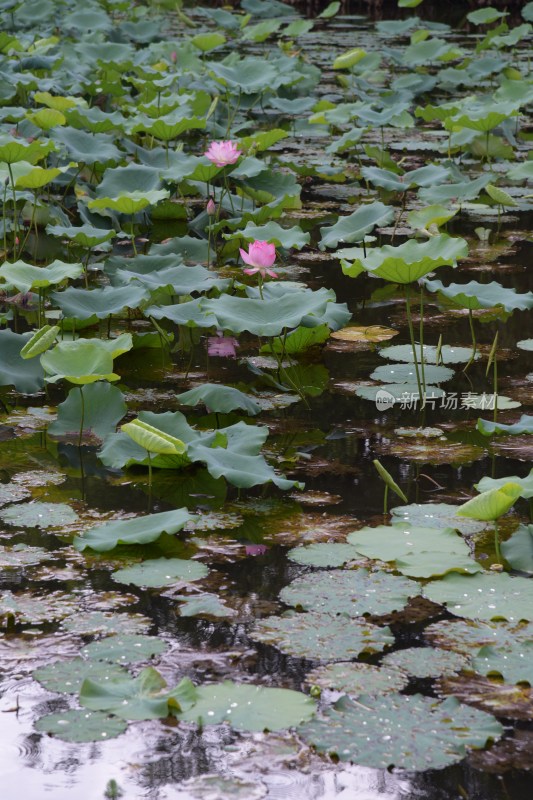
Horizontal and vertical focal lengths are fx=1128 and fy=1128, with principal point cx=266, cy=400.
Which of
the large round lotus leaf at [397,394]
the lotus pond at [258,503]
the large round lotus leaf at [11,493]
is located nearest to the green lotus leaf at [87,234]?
the lotus pond at [258,503]

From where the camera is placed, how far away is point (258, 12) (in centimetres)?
1175

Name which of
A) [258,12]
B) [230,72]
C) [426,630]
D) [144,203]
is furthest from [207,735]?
[258,12]

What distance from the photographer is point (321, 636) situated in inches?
69.4

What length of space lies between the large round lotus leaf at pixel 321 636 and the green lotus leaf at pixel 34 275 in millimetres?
1371

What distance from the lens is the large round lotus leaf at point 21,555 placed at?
2.01 metres

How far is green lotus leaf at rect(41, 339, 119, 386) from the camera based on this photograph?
2.49 m

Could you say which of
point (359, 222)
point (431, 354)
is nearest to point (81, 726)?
point (431, 354)

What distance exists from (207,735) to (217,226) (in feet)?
8.88

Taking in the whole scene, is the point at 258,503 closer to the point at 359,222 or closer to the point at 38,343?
the point at 38,343

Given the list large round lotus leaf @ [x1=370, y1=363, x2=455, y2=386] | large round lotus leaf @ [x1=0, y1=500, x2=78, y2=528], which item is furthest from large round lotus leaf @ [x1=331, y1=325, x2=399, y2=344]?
large round lotus leaf @ [x1=0, y1=500, x2=78, y2=528]

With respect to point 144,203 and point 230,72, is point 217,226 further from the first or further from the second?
point 230,72

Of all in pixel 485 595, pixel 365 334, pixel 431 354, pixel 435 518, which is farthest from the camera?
pixel 365 334

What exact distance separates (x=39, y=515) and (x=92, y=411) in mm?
464

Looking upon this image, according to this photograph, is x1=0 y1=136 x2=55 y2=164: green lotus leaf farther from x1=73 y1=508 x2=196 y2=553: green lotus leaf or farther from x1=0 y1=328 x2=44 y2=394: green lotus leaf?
x1=73 y1=508 x2=196 y2=553: green lotus leaf
